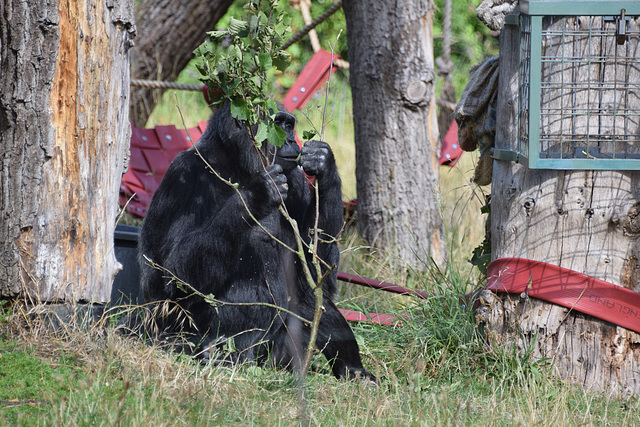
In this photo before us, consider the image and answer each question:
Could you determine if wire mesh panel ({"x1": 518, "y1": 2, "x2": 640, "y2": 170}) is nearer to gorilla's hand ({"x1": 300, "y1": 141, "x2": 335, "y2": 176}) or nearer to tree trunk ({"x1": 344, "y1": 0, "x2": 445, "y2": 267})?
gorilla's hand ({"x1": 300, "y1": 141, "x2": 335, "y2": 176})

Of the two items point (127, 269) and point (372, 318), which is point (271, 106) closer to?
point (372, 318)

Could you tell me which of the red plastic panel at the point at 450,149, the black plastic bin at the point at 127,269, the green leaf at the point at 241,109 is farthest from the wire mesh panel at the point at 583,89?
the red plastic panel at the point at 450,149

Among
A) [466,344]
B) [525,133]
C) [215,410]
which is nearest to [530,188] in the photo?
[525,133]

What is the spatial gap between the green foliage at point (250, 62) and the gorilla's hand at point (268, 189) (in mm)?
227

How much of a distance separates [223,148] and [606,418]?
1.99 meters

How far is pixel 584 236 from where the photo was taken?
9.47 feet

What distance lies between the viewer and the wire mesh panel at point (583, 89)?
9.00 ft

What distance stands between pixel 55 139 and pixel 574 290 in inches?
87.6

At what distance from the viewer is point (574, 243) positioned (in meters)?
2.90

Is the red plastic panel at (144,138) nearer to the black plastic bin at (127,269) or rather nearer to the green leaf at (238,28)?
the black plastic bin at (127,269)

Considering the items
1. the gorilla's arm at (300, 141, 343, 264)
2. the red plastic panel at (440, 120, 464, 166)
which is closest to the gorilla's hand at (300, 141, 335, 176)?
the gorilla's arm at (300, 141, 343, 264)

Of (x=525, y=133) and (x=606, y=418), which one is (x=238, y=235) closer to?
(x=525, y=133)

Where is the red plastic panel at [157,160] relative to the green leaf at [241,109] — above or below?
below

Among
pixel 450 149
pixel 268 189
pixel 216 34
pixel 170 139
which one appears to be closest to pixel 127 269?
pixel 268 189
